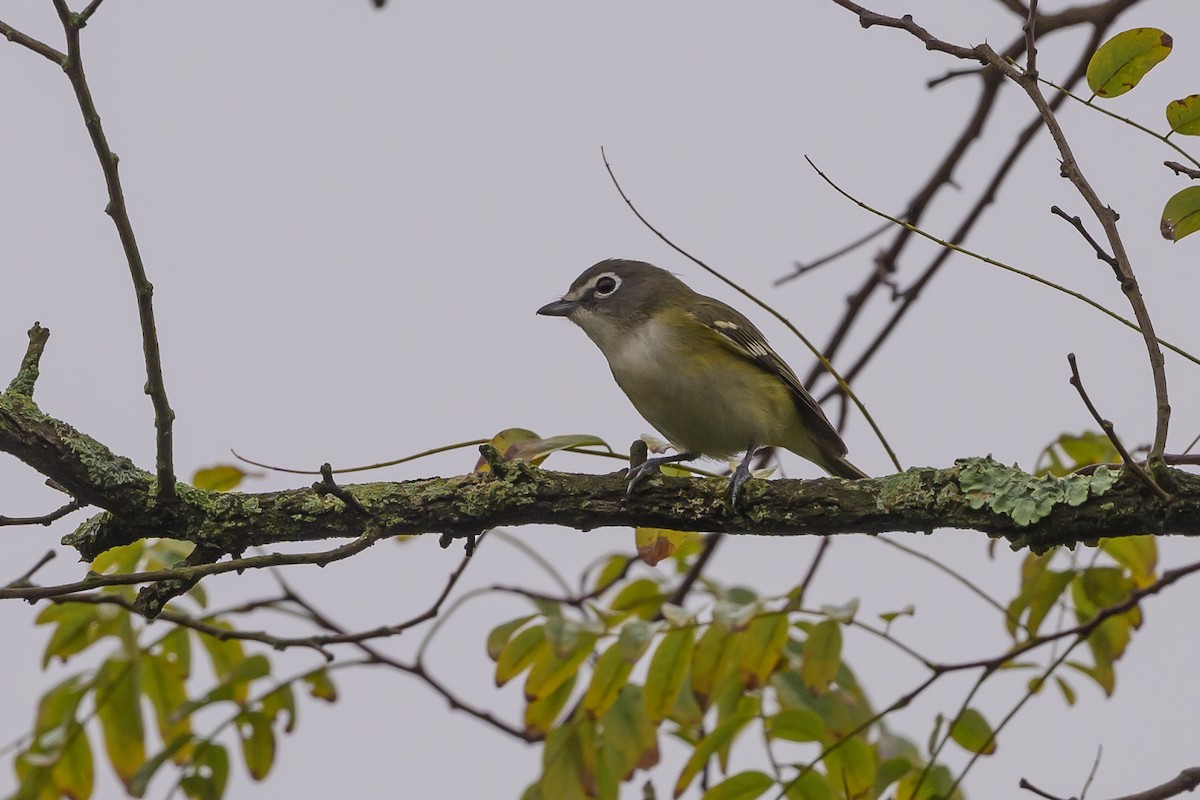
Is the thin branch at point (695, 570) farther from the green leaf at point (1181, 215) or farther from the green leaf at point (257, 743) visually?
the green leaf at point (1181, 215)

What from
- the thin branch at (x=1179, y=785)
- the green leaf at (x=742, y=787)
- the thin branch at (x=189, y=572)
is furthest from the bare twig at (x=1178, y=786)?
the thin branch at (x=189, y=572)

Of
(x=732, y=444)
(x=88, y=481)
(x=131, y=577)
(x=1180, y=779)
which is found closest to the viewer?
(x=1180, y=779)

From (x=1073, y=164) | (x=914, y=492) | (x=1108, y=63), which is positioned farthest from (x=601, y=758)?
(x=1108, y=63)

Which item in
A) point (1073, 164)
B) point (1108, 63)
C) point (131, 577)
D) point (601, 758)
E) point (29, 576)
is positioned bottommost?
point (601, 758)

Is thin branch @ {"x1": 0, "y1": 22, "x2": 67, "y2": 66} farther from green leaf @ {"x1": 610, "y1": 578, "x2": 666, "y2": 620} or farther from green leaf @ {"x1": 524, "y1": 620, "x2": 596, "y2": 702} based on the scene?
green leaf @ {"x1": 610, "y1": 578, "x2": 666, "y2": 620}

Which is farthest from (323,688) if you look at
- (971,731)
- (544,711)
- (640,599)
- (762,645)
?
(971,731)

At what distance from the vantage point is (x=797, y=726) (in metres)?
3.49

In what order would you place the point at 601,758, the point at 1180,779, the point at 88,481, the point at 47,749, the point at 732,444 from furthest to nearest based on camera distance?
the point at 732,444 → the point at 47,749 → the point at 601,758 → the point at 88,481 → the point at 1180,779

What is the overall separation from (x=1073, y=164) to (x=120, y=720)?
3.23 metres

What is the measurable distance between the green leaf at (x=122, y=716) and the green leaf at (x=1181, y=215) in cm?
329

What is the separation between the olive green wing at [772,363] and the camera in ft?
16.8

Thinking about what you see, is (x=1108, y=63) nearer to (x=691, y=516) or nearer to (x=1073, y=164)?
(x=1073, y=164)

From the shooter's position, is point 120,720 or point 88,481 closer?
point 88,481

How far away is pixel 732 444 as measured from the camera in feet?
16.6
